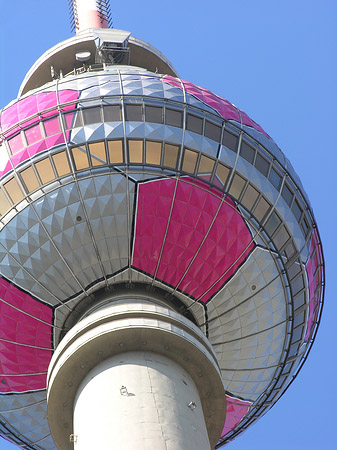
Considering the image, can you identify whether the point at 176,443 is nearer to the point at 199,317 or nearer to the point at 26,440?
the point at 199,317

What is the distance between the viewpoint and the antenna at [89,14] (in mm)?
37250

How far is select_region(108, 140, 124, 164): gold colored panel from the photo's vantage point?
74.4 feet

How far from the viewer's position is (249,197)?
23.6 meters

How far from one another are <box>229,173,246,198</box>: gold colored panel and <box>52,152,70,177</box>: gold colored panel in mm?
4895

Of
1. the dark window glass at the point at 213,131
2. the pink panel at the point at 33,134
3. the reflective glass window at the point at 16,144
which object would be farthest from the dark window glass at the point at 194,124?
the reflective glass window at the point at 16,144

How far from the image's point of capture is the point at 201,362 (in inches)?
862

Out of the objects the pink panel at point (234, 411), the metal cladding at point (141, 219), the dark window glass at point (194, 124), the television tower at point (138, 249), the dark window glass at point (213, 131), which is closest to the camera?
the television tower at point (138, 249)

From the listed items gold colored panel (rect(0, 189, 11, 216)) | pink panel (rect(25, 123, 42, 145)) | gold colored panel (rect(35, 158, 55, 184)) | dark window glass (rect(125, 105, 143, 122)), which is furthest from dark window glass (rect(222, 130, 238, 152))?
gold colored panel (rect(0, 189, 11, 216))

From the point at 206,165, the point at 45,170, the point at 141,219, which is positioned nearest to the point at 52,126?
the point at 45,170

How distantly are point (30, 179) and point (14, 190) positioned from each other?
23.0 inches

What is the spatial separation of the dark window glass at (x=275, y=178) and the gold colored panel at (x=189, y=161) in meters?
2.83

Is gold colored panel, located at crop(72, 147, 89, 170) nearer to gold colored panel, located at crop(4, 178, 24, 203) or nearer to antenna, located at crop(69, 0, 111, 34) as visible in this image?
gold colored panel, located at crop(4, 178, 24, 203)

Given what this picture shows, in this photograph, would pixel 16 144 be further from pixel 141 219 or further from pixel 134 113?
pixel 141 219

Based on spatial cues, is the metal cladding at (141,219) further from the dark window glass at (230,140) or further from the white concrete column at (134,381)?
the white concrete column at (134,381)
